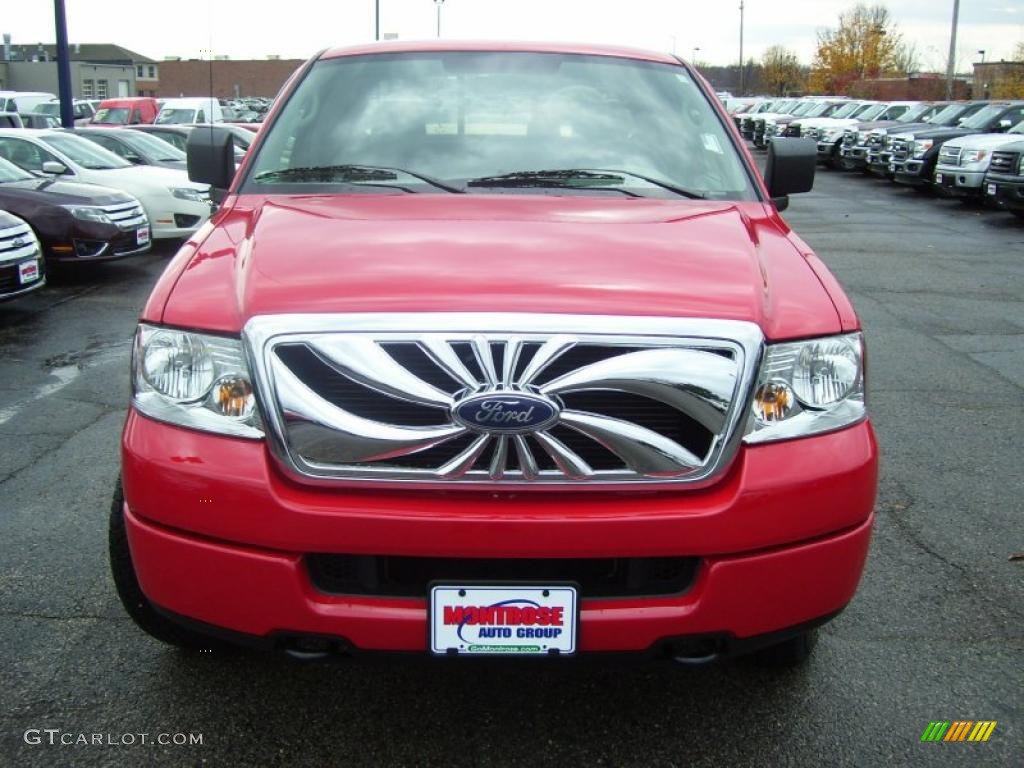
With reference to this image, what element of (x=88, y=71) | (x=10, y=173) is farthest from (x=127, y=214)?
(x=88, y=71)

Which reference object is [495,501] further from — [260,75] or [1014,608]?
[260,75]

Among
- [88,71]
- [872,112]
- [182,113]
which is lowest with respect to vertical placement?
[182,113]

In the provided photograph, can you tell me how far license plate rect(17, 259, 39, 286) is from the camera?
8.47 meters

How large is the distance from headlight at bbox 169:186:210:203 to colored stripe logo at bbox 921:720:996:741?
37.5 feet

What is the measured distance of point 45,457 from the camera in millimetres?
5047

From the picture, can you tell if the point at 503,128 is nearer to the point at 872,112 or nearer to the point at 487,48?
the point at 487,48

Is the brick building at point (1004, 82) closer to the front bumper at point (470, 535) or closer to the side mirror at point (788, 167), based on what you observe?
the side mirror at point (788, 167)

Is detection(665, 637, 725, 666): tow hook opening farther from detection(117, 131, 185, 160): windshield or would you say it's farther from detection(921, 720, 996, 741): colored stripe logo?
detection(117, 131, 185, 160): windshield

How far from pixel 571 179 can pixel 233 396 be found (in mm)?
1524

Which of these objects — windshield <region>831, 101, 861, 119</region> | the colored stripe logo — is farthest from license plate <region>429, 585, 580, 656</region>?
windshield <region>831, 101, 861, 119</region>

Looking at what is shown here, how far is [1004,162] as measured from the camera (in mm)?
16000

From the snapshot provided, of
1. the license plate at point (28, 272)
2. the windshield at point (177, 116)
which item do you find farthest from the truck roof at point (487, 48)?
the windshield at point (177, 116)

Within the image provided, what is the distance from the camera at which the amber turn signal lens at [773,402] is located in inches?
94.4

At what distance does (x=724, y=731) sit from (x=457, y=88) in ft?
7.76
